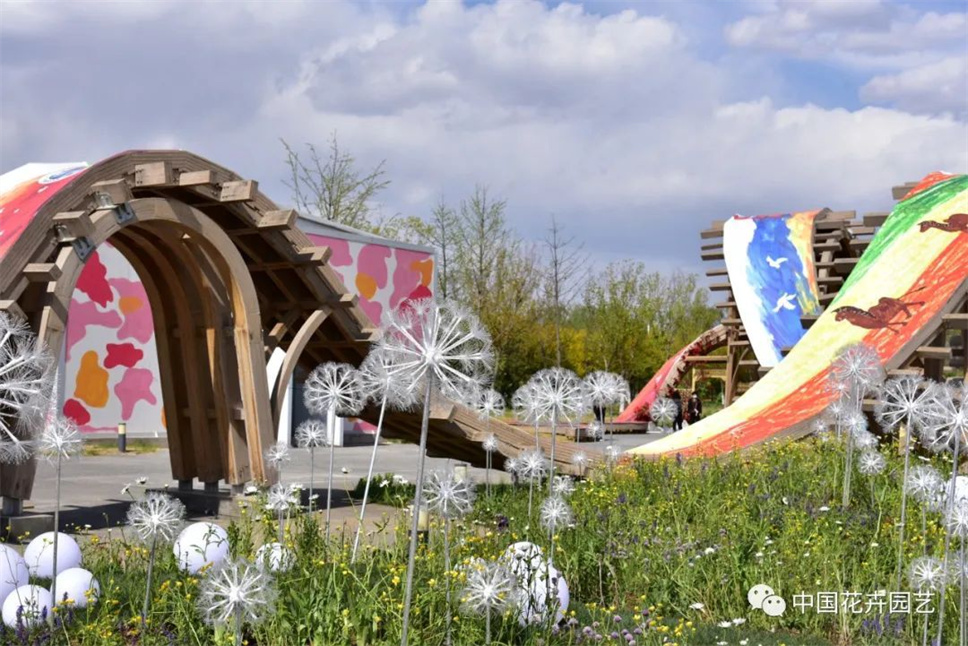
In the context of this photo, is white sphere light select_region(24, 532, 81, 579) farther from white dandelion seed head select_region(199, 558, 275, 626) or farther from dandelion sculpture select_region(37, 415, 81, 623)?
white dandelion seed head select_region(199, 558, 275, 626)

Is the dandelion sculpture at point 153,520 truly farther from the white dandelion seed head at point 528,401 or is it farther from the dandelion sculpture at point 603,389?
the dandelion sculpture at point 603,389

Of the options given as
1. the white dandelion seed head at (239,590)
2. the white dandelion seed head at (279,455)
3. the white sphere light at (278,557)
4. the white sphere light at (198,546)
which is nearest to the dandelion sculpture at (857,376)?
the white dandelion seed head at (279,455)

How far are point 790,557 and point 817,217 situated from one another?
1648cm

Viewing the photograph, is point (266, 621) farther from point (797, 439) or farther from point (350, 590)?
point (797, 439)

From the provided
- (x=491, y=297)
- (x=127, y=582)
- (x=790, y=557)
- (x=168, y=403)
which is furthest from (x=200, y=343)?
(x=491, y=297)

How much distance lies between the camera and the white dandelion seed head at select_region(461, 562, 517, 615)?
5.11 m

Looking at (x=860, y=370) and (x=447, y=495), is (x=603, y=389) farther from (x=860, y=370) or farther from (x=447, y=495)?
(x=860, y=370)

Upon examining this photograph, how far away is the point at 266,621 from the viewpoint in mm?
5371

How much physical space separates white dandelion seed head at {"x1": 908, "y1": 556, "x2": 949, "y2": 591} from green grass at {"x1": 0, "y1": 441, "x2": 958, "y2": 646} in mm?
Result: 251

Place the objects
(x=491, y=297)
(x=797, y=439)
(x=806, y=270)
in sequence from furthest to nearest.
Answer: (x=491, y=297) → (x=806, y=270) → (x=797, y=439)

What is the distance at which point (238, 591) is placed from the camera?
4.44m

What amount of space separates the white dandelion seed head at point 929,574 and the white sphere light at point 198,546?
3.81 m

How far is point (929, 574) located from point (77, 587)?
4.34m

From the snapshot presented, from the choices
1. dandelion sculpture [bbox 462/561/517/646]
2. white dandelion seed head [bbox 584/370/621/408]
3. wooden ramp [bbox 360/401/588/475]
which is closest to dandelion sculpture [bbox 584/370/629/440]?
white dandelion seed head [bbox 584/370/621/408]
